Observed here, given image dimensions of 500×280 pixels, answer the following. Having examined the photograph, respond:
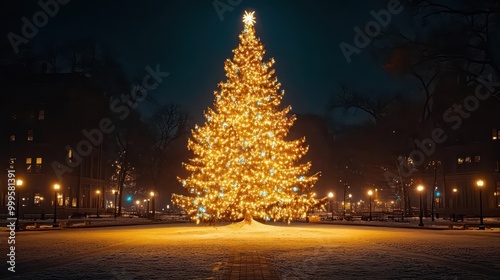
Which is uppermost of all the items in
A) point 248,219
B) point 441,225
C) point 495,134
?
point 495,134

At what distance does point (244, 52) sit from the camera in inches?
1280

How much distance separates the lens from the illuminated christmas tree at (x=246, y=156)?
3036cm

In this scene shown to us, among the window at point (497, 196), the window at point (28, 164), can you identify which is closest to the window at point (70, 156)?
the window at point (28, 164)

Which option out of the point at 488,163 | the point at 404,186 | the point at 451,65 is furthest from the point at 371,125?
the point at 451,65

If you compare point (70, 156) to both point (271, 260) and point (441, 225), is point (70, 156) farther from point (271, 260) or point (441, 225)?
point (271, 260)

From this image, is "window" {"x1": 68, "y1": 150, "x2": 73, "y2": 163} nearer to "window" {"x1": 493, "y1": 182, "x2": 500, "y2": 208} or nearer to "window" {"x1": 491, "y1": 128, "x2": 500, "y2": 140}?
"window" {"x1": 493, "y1": 182, "x2": 500, "y2": 208}

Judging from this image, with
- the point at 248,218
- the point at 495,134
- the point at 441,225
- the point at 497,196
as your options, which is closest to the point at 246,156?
the point at 248,218

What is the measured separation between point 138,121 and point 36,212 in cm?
1645

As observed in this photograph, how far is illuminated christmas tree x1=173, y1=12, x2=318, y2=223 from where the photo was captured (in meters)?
30.4

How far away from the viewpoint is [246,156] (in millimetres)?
30562

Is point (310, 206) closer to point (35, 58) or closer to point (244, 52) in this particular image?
point (244, 52)

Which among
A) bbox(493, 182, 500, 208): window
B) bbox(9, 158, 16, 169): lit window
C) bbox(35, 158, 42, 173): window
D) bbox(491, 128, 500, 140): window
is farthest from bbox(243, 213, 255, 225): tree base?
bbox(9, 158, 16, 169): lit window

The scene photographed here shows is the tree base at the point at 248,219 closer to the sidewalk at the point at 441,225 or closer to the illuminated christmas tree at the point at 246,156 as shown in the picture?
the illuminated christmas tree at the point at 246,156

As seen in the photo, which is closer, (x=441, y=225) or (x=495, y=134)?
(x=441, y=225)
